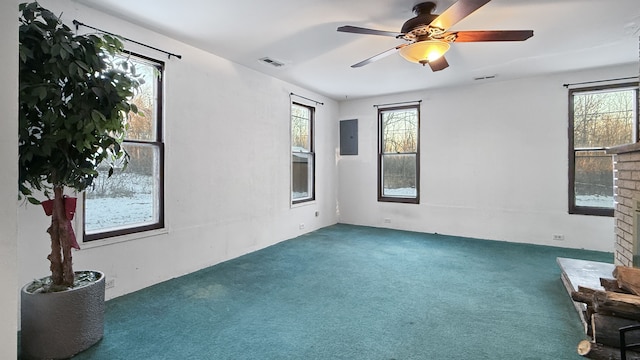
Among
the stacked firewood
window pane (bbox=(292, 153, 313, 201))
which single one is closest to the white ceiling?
window pane (bbox=(292, 153, 313, 201))

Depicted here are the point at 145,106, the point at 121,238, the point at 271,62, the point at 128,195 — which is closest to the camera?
the point at 121,238

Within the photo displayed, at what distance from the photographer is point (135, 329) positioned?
234 cm

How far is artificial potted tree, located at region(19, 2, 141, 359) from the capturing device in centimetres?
186

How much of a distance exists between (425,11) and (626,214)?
8.34ft

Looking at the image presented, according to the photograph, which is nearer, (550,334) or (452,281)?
(550,334)

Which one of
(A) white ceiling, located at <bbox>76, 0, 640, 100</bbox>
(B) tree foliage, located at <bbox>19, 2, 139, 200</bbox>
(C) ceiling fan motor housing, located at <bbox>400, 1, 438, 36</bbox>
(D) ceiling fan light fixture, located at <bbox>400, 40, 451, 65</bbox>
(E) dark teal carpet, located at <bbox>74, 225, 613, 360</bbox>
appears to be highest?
(A) white ceiling, located at <bbox>76, 0, 640, 100</bbox>

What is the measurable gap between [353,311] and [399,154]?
13.1 feet

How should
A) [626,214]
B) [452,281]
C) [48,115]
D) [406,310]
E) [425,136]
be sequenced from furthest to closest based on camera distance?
1. [425,136]
2. [452,281]
3. [626,214]
4. [406,310]
5. [48,115]

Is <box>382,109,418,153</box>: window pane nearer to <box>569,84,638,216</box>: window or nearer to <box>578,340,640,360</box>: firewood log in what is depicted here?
<box>569,84,638,216</box>: window

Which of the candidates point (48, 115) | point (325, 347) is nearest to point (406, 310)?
point (325, 347)

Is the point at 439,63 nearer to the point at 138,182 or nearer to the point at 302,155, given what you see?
the point at 302,155

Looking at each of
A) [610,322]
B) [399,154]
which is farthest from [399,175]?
[610,322]

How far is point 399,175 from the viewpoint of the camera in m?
6.14

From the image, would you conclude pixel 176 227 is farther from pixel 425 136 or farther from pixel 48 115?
pixel 425 136
